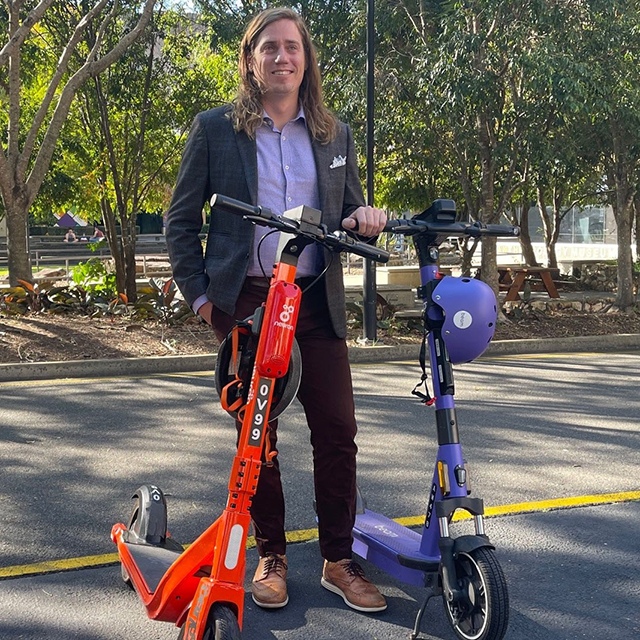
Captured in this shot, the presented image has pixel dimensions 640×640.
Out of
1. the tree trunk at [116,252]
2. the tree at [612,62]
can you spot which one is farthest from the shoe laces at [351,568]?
the tree trunk at [116,252]

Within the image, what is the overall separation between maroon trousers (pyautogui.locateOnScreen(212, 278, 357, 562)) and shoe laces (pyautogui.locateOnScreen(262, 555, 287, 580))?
10cm

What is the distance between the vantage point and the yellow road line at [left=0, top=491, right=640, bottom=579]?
3.86 m

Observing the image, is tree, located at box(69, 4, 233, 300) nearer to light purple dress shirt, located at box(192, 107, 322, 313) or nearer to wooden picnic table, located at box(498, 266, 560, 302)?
wooden picnic table, located at box(498, 266, 560, 302)

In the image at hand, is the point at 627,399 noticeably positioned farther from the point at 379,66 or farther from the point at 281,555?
the point at 379,66

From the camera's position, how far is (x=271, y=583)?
11.4 ft

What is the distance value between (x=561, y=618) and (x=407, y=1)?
11559 millimetres

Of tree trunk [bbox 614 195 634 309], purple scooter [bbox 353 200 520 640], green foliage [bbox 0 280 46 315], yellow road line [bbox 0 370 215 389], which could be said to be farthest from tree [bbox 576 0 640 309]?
purple scooter [bbox 353 200 520 640]

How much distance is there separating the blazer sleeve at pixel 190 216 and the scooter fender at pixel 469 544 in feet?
4.21

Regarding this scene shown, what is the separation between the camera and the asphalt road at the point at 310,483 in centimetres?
342

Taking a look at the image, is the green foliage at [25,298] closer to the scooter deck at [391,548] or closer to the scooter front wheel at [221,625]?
the scooter deck at [391,548]

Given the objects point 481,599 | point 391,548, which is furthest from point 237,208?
point 391,548

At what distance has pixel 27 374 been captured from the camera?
905 centimetres

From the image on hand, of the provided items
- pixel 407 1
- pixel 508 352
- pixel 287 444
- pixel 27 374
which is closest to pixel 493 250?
pixel 508 352

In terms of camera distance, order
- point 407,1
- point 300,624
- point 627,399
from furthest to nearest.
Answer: point 407,1 → point 627,399 → point 300,624
